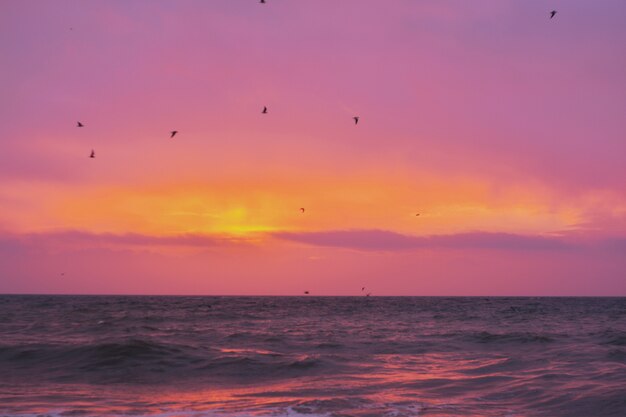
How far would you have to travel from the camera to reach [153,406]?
679 inches

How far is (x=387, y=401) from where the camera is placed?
17656 mm

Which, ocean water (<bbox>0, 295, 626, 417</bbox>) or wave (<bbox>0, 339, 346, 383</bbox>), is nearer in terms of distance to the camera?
ocean water (<bbox>0, 295, 626, 417</bbox>)

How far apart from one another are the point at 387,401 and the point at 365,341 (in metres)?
17.9

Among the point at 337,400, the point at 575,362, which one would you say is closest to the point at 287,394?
the point at 337,400

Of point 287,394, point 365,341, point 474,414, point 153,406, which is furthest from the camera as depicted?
point 365,341

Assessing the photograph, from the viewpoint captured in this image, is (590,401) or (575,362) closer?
(590,401)

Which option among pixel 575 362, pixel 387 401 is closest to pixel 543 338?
pixel 575 362

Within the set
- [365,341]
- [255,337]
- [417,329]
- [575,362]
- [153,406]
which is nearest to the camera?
[153,406]

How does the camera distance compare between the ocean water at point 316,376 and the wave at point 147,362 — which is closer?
the ocean water at point 316,376

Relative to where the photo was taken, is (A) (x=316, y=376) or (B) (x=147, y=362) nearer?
(A) (x=316, y=376)

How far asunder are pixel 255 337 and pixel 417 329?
13703 mm

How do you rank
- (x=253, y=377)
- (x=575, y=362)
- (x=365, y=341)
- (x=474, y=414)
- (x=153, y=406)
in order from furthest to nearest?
(x=365, y=341) < (x=575, y=362) < (x=253, y=377) < (x=153, y=406) < (x=474, y=414)

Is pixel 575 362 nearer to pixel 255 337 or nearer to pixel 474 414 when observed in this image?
pixel 474 414

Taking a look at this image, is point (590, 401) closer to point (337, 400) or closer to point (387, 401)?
point (387, 401)
